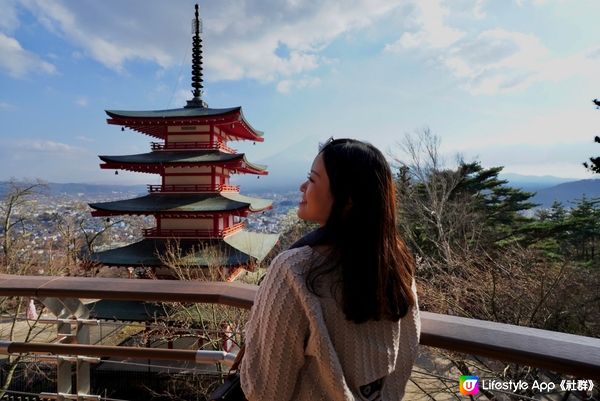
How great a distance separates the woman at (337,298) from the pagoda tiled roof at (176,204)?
28.1ft

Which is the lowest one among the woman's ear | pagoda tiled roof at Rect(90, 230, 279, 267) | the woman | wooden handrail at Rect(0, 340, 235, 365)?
pagoda tiled roof at Rect(90, 230, 279, 267)

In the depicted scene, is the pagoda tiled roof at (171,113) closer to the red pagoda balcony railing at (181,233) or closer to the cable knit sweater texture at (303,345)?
the red pagoda balcony railing at (181,233)

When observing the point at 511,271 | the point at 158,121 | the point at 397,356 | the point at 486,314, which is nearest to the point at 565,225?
the point at 511,271

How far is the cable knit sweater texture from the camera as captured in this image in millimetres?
734

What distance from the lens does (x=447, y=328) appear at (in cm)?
102

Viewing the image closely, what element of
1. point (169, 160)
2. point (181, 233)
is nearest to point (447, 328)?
point (181, 233)

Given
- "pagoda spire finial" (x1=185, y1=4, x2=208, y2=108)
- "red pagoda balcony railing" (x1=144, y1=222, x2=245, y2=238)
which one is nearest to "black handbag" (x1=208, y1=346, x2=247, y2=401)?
"red pagoda balcony railing" (x1=144, y1=222, x2=245, y2=238)

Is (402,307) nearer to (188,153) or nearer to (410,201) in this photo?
(188,153)

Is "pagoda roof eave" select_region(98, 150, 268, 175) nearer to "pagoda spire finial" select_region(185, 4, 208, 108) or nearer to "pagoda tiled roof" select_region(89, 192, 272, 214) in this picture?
"pagoda tiled roof" select_region(89, 192, 272, 214)

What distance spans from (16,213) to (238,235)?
1168 centimetres

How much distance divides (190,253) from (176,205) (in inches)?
52.7

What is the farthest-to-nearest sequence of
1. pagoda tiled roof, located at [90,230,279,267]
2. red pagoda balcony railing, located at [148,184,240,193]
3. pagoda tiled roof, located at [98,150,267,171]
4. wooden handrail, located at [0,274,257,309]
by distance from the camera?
red pagoda balcony railing, located at [148,184,240,193] < pagoda tiled roof, located at [98,150,267,171] < pagoda tiled roof, located at [90,230,279,267] < wooden handrail, located at [0,274,257,309]

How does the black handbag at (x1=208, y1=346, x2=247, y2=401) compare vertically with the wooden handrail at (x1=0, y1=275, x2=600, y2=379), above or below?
below

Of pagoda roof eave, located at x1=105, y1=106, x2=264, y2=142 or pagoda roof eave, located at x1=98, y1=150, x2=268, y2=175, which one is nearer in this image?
pagoda roof eave, located at x1=98, y1=150, x2=268, y2=175
